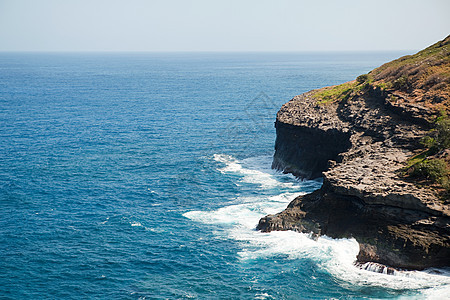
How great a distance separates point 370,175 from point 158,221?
27.9 meters

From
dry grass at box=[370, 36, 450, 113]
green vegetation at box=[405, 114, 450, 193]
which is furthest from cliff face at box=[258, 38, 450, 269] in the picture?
green vegetation at box=[405, 114, 450, 193]

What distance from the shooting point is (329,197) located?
5181 centimetres

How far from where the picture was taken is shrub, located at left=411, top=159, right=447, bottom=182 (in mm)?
48366

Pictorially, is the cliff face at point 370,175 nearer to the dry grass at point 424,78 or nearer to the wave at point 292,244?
the dry grass at point 424,78

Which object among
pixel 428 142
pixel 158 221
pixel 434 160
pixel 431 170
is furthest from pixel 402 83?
pixel 158 221

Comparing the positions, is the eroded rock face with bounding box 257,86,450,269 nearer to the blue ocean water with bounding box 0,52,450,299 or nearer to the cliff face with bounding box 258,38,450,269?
the cliff face with bounding box 258,38,450,269

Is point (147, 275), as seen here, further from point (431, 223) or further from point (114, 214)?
point (431, 223)

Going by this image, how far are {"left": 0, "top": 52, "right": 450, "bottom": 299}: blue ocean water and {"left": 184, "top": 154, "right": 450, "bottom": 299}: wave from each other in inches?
5.7

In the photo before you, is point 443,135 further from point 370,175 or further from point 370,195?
point 370,195

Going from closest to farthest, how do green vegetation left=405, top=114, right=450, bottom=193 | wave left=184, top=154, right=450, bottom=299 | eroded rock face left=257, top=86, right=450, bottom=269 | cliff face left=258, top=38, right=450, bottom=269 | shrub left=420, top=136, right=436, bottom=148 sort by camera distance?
wave left=184, top=154, right=450, bottom=299, eroded rock face left=257, top=86, right=450, bottom=269, cliff face left=258, top=38, right=450, bottom=269, green vegetation left=405, top=114, right=450, bottom=193, shrub left=420, top=136, right=436, bottom=148

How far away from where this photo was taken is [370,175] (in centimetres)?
5216

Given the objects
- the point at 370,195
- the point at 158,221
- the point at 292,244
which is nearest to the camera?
the point at 370,195

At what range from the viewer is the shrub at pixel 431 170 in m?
48.4

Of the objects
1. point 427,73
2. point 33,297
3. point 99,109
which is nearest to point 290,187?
point 427,73
